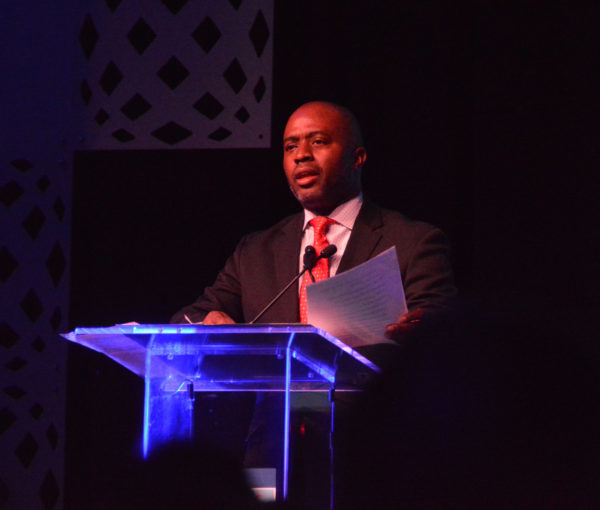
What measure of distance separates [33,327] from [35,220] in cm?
49

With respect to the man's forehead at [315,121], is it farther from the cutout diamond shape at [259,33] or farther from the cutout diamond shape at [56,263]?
the cutout diamond shape at [56,263]

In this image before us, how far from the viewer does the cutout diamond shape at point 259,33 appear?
10.9ft

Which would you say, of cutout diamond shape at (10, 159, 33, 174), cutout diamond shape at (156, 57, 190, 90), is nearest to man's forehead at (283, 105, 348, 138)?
cutout diamond shape at (156, 57, 190, 90)

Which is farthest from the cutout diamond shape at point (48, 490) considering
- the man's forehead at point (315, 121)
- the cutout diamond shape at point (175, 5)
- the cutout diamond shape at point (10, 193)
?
the cutout diamond shape at point (175, 5)

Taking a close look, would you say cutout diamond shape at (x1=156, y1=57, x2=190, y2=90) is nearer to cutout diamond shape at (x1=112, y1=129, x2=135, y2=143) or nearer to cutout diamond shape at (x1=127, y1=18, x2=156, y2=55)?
cutout diamond shape at (x1=127, y1=18, x2=156, y2=55)

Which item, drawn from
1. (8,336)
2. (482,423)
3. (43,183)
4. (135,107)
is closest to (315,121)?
(135,107)

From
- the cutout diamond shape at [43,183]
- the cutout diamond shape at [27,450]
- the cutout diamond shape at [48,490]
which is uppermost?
the cutout diamond shape at [43,183]

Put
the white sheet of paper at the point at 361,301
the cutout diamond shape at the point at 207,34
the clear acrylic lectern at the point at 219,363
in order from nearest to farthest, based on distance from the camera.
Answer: the clear acrylic lectern at the point at 219,363 → the white sheet of paper at the point at 361,301 → the cutout diamond shape at the point at 207,34

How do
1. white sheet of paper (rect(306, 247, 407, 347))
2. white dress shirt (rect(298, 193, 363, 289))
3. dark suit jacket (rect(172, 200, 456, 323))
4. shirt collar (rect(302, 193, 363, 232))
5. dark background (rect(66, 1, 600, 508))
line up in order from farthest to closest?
1. dark background (rect(66, 1, 600, 508))
2. shirt collar (rect(302, 193, 363, 232))
3. white dress shirt (rect(298, 193, 363, 289))
4. dark suit jacket (rect(172, 200, 456, 323))
5. white sheet of paper (rect(306, 247, 407, 347))

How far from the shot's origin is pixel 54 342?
3.38 m

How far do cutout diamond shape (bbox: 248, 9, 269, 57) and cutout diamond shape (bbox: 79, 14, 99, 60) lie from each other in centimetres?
77

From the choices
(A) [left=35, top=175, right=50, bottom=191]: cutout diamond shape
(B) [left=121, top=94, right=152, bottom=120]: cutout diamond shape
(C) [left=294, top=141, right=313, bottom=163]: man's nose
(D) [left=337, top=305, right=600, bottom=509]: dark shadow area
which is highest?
(B) [left=121, top=94, right=152, bottom=120]: cutout diamond shape

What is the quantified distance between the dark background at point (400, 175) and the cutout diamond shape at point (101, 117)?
16 cm

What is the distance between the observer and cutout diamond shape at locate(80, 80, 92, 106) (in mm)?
3498
